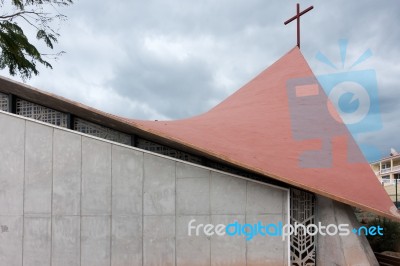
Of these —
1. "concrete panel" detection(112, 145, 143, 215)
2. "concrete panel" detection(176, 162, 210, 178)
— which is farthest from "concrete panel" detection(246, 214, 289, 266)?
"concrete panel" detection(112, 145, 143, 215)

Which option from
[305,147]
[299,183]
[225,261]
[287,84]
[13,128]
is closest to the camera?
[299,183]

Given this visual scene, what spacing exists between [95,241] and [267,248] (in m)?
3.06

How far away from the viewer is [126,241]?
6328 mm

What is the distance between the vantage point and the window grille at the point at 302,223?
6344mm

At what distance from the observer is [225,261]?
619 centimetres

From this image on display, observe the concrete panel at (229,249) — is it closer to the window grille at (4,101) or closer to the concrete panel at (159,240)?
the concrete panel at (159,240)

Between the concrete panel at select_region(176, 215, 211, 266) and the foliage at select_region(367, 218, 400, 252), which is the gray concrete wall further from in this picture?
the foliage at select_region(367, 218, 400, 252)

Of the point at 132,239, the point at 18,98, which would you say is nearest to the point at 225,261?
the point at 132,239

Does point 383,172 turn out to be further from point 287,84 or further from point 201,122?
point 201,122

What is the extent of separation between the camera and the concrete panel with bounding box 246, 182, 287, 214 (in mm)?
6219

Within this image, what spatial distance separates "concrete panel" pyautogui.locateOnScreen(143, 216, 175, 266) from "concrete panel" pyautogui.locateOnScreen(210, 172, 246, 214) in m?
0.84

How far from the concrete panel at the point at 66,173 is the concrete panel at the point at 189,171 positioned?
1.85m

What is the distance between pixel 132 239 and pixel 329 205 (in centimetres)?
357

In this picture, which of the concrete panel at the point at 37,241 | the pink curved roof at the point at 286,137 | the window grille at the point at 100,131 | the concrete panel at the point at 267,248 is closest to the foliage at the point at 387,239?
the pink curved roof at the point at 286,137
